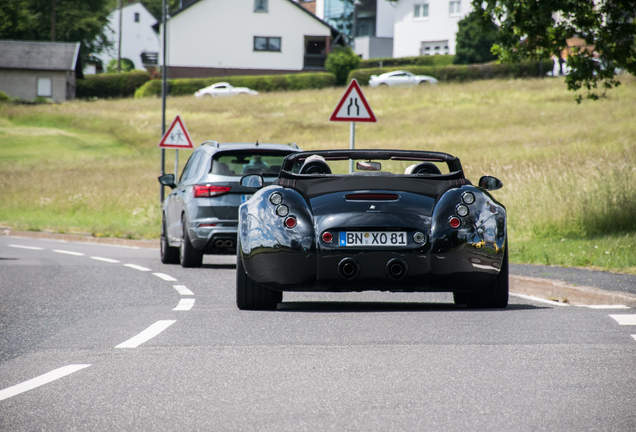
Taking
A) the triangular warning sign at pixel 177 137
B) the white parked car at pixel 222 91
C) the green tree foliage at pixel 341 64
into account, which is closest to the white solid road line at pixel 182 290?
the triangular warning sign at pixel 177 137

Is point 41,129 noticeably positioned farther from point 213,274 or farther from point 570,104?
point 213,274

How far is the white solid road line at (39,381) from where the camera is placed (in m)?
5.22

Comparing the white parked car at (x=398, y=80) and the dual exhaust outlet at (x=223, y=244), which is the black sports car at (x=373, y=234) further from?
the white parked car at (x=398, y=80)

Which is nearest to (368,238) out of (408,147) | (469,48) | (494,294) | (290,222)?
(290,222)

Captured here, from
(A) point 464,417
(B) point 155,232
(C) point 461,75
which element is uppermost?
(C) point 461,75

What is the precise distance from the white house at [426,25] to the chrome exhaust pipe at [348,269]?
81027mm

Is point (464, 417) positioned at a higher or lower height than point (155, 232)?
higher

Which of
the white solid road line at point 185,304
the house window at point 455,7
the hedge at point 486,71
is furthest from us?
the house window at point 455,7

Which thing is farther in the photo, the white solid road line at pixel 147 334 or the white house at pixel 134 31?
the white house at pixel 134 31

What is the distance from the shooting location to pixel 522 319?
8.05m

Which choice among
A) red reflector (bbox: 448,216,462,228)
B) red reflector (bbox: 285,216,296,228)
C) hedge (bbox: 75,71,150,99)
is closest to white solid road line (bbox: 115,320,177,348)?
red reflector (bbox: 285,216,296,228)

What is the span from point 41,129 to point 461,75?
92.1ft

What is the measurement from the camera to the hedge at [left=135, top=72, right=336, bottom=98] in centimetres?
7288

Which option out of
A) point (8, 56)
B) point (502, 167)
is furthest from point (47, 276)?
point (8, 56)
